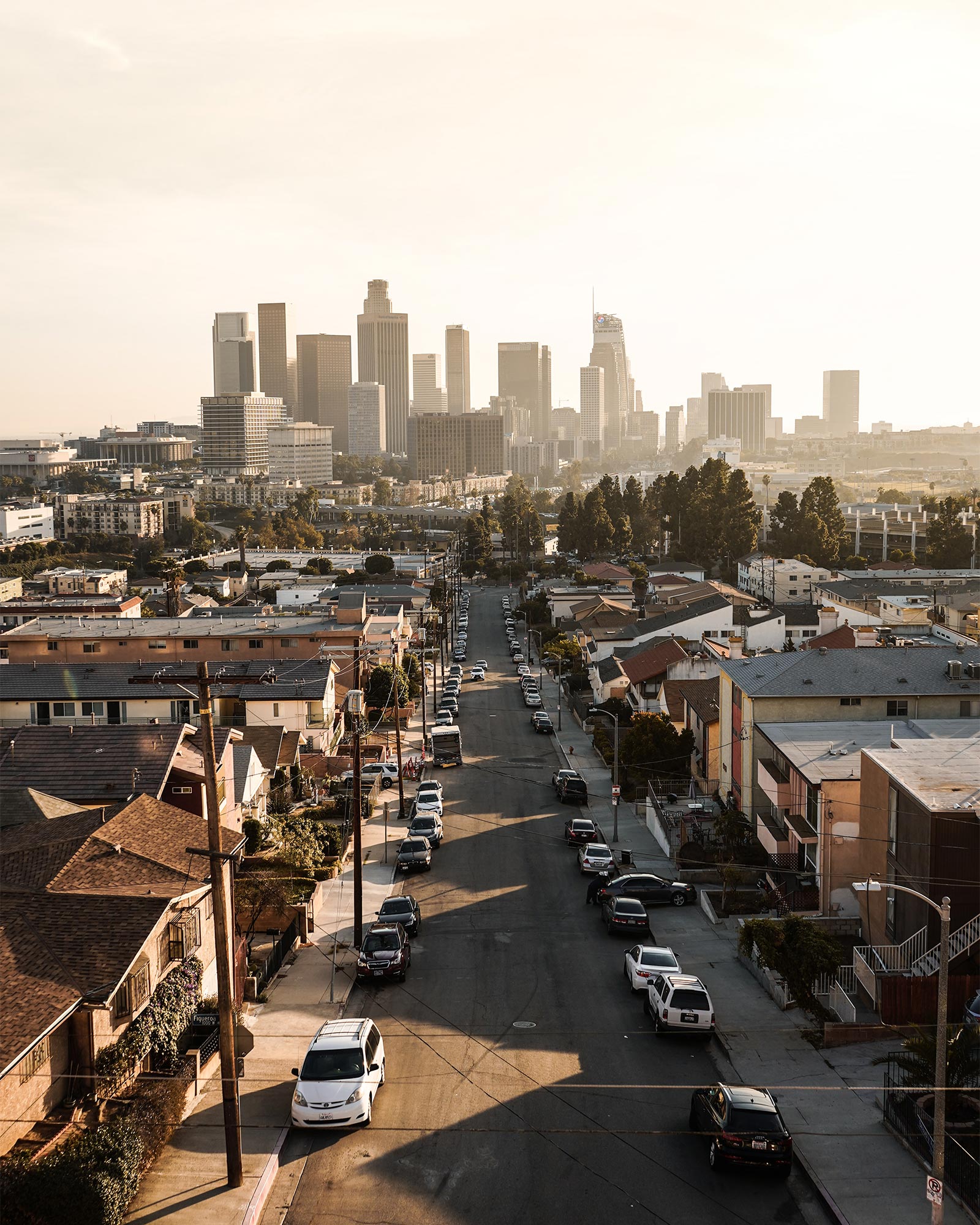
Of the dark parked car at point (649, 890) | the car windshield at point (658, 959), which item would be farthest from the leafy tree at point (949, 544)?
the car windshield at point (658, 959)

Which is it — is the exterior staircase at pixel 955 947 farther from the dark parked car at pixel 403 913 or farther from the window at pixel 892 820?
the dark parked car at pixel 403 913

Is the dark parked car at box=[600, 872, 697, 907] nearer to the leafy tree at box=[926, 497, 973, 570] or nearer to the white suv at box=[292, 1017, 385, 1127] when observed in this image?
the white suv at box=[292, 1017, 385, 1127]

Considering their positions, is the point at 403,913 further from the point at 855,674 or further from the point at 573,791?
the point at 855,674

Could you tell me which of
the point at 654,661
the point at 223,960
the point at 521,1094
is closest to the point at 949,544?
the point at 654,661

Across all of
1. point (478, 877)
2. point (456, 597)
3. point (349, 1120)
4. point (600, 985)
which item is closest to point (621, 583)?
point (456, 597)

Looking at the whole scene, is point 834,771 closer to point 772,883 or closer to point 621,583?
point 772,883
